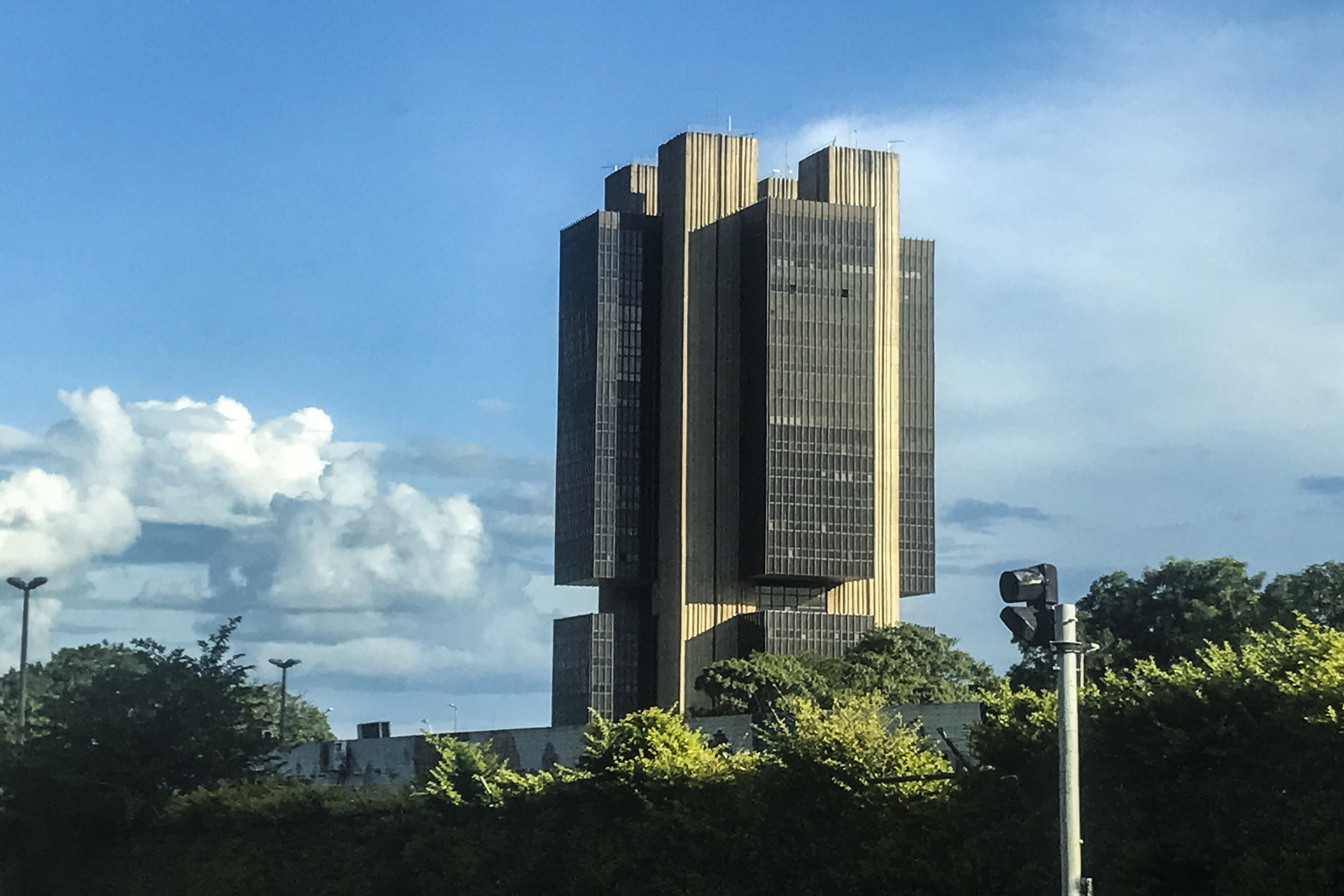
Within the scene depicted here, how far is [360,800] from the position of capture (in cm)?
4231

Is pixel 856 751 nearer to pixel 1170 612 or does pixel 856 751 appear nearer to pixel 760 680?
pixel 1170 612

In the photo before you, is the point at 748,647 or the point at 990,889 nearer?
the point at 990,889

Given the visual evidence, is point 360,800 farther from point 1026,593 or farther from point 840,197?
point 840,197

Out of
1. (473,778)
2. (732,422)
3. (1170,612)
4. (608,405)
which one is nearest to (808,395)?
(732,422)

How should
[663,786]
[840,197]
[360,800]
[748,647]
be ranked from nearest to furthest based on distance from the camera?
1. [663,786]
2. [360,800]
3. [748,647]
4. [840,197]

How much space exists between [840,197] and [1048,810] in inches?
4203

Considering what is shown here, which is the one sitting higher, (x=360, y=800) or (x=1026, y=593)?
(x=1026, y=593)

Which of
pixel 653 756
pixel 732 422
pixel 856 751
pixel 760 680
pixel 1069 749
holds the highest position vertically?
pixel 732 422

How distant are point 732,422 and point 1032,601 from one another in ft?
352

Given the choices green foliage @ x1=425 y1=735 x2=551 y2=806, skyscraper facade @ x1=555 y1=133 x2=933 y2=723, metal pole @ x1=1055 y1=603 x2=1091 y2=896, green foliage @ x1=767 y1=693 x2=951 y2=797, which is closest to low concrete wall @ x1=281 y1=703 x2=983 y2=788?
green foliage @ x1=425 y1=735 x2=551 y2=806

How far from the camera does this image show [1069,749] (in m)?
17.7

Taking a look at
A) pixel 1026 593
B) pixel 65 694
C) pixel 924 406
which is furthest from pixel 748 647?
pixel 1026 593

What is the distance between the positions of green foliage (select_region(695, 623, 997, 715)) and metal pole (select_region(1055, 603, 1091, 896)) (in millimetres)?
86909

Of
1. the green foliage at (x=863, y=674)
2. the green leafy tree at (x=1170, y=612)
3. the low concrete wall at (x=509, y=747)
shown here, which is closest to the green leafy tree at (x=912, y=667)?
the green foliage at (x=863, y=674)
